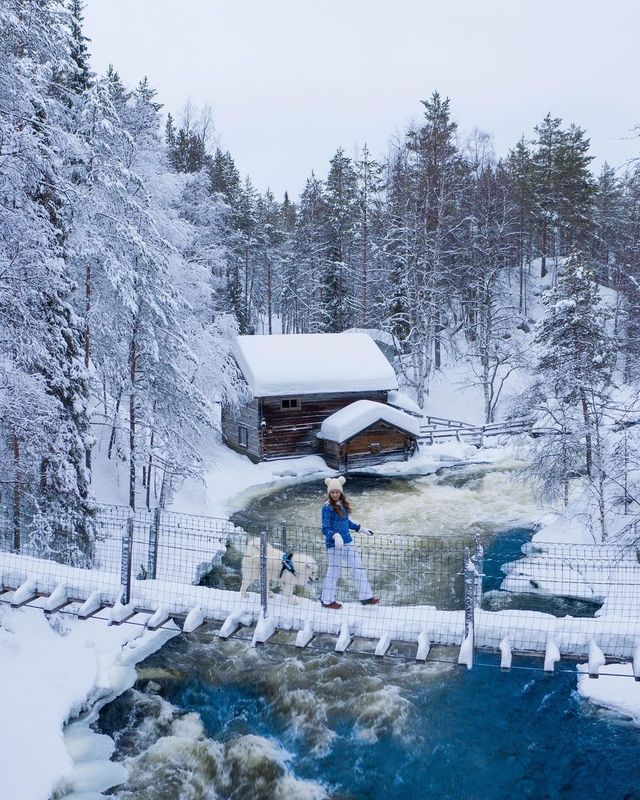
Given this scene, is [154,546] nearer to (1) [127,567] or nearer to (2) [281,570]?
(1) [127,567]

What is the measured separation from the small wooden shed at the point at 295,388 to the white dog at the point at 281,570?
697 inches

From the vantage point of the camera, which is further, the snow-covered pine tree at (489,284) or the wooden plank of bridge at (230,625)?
the snow-covered pine tree at (489,284)

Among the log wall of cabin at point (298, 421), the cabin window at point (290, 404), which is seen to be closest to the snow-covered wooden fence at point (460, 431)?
the log wall of cabin at point (298, 421)

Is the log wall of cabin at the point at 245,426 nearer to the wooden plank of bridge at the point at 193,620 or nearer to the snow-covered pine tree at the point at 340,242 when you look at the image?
the snow-covered pine tree at the point at 340,242

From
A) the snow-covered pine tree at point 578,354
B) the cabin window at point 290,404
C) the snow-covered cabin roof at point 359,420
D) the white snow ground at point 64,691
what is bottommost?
the white snow ground at point 64,691

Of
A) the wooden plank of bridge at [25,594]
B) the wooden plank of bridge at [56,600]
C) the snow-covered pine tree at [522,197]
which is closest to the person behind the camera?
the wooden plank of bridge at [56,600]

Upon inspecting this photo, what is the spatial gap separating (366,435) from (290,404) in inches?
146

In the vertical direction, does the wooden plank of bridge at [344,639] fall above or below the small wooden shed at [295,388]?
below

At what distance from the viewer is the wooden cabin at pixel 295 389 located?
28.4 meters

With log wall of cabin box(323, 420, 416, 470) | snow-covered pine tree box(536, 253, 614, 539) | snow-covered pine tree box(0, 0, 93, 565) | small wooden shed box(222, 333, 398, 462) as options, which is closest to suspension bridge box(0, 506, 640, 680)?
snow-covered pine tree box(0, 0, 93, 565)

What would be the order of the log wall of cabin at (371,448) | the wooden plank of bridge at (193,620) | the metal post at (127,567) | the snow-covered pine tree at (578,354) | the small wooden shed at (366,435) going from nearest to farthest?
the wooden plank of bridge at (193,620) → the metal post at (127,567) → the snow-covered pine tree at (578,354) → the small wooden shed at (366,435) → the log wall of cabin at (371,448)

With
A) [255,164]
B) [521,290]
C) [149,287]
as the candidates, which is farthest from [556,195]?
[255,164]

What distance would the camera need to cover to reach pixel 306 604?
9539 mm

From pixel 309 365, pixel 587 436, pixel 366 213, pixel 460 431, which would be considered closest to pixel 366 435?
pixel 309 365
